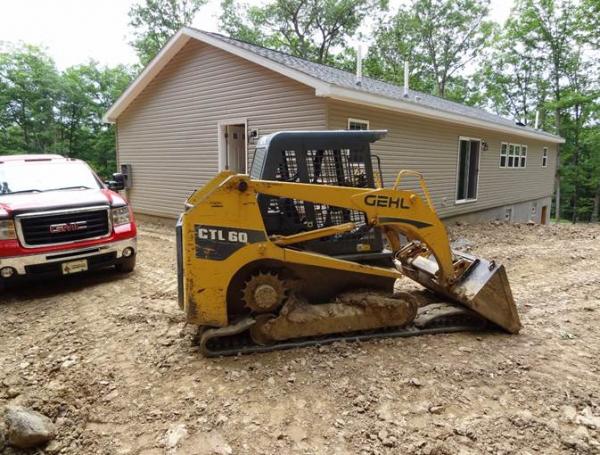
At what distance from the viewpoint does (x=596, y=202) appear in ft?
92.8

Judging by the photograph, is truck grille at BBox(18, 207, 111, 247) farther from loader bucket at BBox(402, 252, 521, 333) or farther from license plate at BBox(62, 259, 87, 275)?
loader bucket at BBox(402, 252, 521, 333)

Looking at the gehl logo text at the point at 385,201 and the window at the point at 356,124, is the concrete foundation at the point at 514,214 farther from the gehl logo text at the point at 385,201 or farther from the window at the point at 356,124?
the gehl logo text at the point at 385,201

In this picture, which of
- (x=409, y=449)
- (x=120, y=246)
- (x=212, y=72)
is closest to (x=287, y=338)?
(x=409, y=449)

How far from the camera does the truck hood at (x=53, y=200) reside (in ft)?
15.9

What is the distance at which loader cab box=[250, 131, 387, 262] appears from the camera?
3.51m

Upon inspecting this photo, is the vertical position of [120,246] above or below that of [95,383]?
above

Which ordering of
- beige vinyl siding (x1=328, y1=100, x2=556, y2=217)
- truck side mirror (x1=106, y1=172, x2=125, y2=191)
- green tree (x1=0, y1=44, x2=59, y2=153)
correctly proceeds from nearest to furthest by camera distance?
1. truck side mirror (x1=106, y1=172, x2=125, y2=191)
2. beige vinyl siding (x1=328, y1=100, x2=556, y2=217)
3. green tree (x1=0, y1=44, x2=59, y2=153)

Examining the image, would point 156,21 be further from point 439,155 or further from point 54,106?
point 439,155

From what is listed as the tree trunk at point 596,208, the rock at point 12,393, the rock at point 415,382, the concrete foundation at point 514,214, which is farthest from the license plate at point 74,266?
the tree trunk at point 596,208

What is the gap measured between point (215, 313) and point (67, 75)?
2411 centimetres

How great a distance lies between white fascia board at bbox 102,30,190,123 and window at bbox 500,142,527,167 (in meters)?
11.9

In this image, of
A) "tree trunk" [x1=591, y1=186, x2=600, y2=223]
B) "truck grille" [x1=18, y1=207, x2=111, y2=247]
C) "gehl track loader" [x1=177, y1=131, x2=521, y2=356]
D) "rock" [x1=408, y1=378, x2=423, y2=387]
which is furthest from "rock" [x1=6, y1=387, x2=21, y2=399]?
"tree trunk" [x1=591, y1=186, x2=600, y2=223]

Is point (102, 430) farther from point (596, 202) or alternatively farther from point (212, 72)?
point (596, 202)

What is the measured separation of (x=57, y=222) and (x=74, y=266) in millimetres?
603
